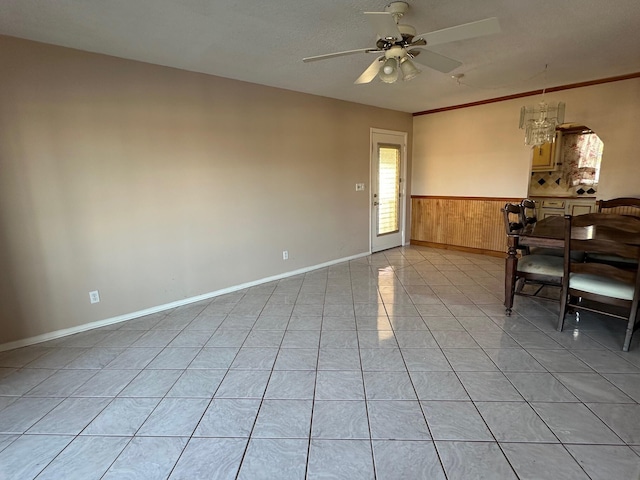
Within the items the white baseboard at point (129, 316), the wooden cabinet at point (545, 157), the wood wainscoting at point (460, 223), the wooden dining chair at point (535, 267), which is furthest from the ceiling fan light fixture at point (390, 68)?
the wooden cabinet at point (545, 157)

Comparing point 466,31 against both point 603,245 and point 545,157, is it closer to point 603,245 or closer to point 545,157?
point 603,245

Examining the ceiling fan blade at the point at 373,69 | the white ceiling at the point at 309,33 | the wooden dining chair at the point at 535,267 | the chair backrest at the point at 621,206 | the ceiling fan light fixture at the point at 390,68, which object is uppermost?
the white ceiling at the point at 309,33

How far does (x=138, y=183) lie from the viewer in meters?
3.15

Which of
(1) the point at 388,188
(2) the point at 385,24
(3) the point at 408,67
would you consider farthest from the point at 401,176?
(2) the point at 385,24

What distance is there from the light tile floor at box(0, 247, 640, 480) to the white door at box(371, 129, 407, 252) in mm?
2608

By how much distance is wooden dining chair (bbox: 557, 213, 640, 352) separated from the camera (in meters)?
2.32

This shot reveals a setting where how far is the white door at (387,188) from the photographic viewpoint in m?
5.49

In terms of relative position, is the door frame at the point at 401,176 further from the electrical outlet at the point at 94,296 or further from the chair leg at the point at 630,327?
the electrical outlet at the point at 94,296

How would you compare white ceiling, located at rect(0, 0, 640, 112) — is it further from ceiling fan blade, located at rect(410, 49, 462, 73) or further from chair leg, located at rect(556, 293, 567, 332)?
chair leg, located at rect(556, 293, 567, 332)

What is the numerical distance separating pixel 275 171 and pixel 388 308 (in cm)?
222

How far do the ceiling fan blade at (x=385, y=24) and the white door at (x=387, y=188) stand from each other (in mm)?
3333

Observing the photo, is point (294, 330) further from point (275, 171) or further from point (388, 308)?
point (275, 171)

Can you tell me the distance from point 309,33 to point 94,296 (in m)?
3.02

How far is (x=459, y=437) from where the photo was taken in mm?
1660
